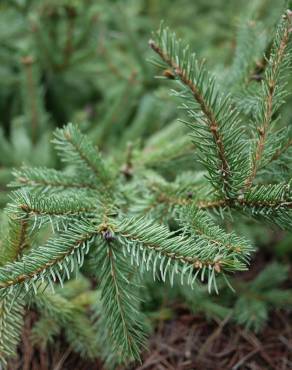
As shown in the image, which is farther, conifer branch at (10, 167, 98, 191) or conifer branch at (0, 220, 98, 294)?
conifer branch at (10, 167, 98, 191)

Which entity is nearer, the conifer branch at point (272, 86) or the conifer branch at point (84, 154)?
the conifer branch at point (272, 86)

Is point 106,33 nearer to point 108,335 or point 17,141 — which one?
point 17,141

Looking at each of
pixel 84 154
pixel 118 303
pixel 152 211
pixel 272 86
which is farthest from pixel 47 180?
pixel 272 86

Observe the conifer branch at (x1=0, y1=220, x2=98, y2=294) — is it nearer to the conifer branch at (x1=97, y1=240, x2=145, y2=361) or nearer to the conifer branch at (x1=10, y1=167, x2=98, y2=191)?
the conifer branch at (x1=97, y1=240, x2=145, y2=361)

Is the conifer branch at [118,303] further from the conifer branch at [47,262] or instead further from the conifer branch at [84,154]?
the conifer branch at [84,154]

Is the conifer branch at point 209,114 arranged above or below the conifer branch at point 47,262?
above

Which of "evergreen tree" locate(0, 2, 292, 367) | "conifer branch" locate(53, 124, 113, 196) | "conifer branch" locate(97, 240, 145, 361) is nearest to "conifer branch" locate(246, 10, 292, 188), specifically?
"evergreen tree" locate(0, 2, 292, 367)


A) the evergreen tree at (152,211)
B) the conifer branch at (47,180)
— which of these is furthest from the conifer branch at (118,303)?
the conifer branch at (47,180)

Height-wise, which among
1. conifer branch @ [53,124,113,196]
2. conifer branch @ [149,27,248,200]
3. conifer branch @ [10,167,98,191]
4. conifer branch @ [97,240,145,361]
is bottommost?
conifer branch @ [97,240,145,361]

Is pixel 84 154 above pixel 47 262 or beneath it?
above

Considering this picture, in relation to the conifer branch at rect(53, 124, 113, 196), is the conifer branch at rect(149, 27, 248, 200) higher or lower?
higher

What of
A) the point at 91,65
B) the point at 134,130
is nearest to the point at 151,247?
the point at 134,130

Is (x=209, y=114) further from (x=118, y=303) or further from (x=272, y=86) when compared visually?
(x=118, y=303)

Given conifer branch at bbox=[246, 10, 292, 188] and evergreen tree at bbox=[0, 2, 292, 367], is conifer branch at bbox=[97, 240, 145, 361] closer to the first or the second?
evergreen tree at bbox=[0, 2, 292, 367]
